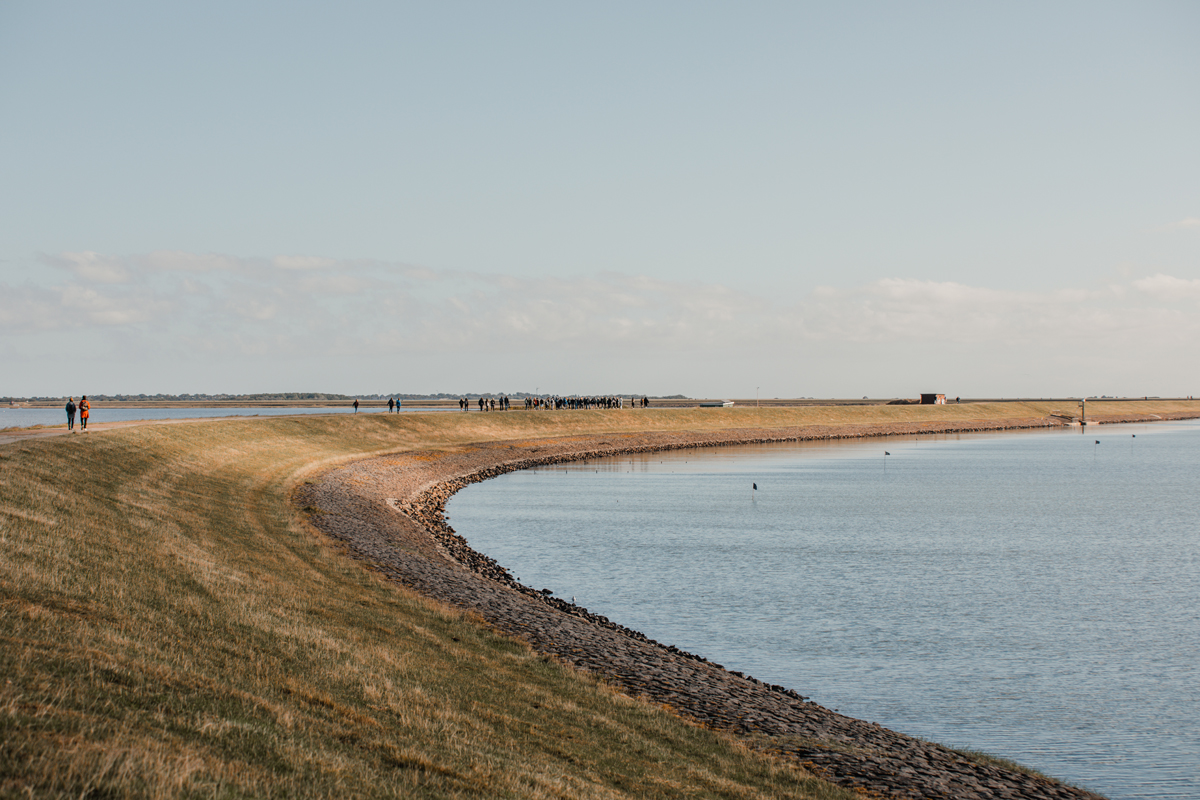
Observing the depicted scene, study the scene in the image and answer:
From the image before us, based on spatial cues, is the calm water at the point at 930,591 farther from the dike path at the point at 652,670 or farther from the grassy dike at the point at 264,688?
the grassy dike at the point at 264,688

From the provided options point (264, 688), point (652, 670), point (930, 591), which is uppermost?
point (264, 688)

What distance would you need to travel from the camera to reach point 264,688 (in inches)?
538

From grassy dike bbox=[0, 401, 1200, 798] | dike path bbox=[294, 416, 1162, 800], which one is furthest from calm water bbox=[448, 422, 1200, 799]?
grassy dike bbox=[0, 401, 1200, 798]

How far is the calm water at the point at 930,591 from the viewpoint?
19.8m

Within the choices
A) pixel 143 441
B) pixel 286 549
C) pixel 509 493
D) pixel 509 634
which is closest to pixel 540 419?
pixel 509 493

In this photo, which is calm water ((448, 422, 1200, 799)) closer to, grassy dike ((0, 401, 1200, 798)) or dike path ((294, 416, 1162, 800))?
dike path ((294, 416, 1162, 800))

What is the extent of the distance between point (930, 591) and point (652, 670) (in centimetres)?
1574

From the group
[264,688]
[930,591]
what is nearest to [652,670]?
[264,688]

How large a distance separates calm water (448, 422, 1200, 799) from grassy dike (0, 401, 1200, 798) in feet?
23.2

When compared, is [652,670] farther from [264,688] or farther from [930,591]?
[930,591]

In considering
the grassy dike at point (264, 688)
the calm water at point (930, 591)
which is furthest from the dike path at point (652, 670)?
the calm water at point (930, 591)

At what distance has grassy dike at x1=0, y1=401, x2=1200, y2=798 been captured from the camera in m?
9.57

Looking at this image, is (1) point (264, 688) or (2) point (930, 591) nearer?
(1) point (264, 688)

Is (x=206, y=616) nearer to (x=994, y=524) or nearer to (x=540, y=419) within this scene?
(x=994, y=524)
